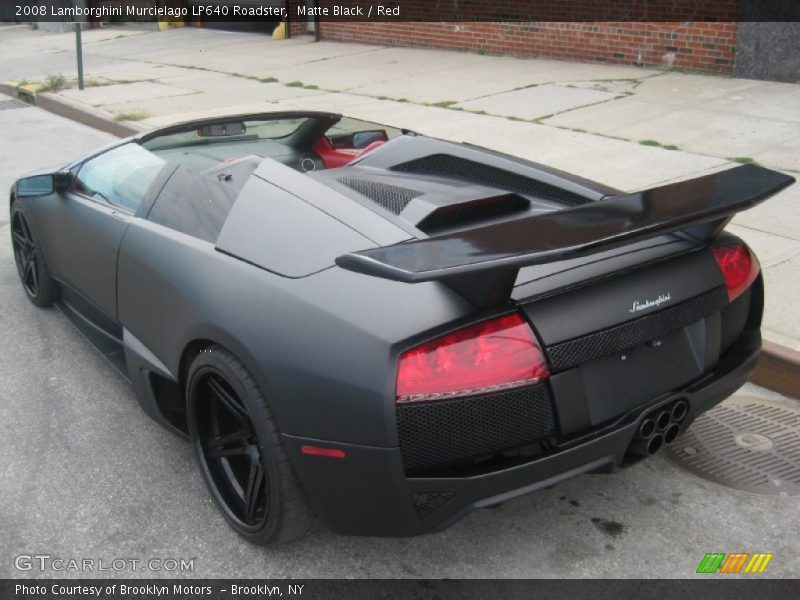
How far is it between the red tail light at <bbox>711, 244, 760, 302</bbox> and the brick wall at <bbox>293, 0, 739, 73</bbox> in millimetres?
8074

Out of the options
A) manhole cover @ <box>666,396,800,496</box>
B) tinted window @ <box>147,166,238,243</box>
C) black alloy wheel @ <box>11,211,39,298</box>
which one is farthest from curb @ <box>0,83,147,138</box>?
manhole cover @ <box>666,396,800,496</box>

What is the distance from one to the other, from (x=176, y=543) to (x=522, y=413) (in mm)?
1385

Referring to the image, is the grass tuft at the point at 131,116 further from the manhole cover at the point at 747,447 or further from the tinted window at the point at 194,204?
the manhole cover at the point at 747,447

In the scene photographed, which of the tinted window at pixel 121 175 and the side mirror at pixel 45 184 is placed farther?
the side mirror at pixel 45 184

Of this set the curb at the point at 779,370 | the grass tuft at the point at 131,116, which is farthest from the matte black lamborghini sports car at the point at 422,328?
the grass tuft at the point at 131,116

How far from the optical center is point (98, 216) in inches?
154

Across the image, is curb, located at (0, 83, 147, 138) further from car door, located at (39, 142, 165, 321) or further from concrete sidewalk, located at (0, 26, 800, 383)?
car door, located at (39, 142, 165, 321)

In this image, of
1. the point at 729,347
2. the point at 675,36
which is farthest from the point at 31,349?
the point at 675,36

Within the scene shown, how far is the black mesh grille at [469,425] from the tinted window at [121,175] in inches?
74.4

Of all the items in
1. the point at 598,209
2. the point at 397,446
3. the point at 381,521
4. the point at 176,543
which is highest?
the point at 598,209

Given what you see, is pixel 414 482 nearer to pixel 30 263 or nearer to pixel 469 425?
pixel 469 425

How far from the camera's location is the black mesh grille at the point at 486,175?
339cm

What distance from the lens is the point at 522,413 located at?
2.50 m

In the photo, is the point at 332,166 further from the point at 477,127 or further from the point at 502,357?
the point at 477,127
